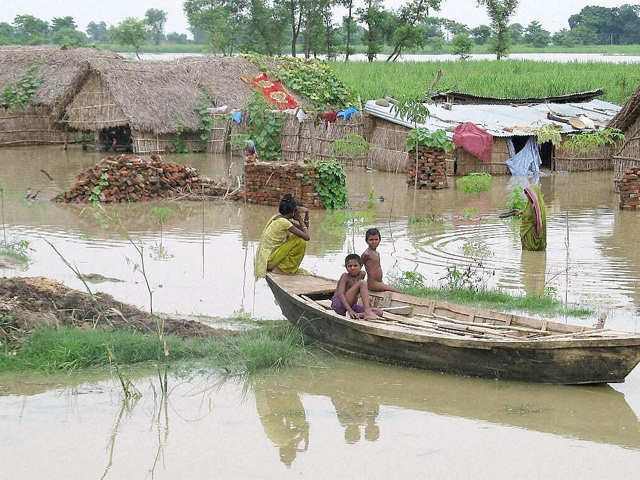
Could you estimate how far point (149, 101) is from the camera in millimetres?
23281

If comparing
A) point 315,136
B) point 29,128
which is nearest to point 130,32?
point 29,128

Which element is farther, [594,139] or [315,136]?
[315,136]

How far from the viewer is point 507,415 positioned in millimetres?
6348

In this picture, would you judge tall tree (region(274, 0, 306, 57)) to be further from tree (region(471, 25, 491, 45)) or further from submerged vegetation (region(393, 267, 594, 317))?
submerged vegetation (region(393, 267, 594, 317))

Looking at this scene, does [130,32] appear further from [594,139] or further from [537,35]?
[594,139]

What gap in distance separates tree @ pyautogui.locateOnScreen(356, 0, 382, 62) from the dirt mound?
35.5m

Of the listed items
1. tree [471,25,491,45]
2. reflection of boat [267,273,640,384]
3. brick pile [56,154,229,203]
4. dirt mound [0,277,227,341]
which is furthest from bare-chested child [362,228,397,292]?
tree [471,25,491,45]

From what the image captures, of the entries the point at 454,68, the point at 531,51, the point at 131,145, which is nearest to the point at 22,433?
the point at 131,145

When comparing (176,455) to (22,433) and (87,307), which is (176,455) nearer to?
(22,433)

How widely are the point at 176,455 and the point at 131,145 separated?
19.2 metres

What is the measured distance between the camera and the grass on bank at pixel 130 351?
7152mm

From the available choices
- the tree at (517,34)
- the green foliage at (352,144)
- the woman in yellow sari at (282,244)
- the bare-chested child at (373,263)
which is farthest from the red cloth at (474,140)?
the tree at (517,34)

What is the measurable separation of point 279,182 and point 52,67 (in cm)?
1176

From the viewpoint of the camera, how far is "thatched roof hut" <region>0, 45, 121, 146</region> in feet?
78.0
